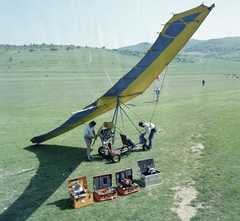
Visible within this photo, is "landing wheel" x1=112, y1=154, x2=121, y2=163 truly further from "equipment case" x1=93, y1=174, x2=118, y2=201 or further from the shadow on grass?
"equipment case" x1=93, y1=174, x2=118, y2=201

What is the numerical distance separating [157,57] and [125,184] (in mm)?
4351

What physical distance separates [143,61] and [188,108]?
14.0 m

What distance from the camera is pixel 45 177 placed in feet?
31.1

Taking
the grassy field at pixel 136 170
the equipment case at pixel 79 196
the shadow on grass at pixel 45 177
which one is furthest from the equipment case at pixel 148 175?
the shadow on grass at pixel 45 177

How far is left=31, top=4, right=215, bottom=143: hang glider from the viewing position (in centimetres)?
813

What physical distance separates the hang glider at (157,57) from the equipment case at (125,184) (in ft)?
10.5

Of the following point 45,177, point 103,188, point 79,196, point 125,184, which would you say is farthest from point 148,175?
point 45,177

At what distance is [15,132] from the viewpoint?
1600 centimetres

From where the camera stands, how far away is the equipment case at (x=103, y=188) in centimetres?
770

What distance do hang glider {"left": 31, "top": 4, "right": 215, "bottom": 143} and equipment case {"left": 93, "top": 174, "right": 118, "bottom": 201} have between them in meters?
3.36

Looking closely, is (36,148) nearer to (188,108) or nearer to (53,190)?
(53,190)

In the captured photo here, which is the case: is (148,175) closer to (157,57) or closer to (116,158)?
(116,158)

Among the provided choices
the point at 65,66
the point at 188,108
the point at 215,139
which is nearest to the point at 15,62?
the point at 65,66

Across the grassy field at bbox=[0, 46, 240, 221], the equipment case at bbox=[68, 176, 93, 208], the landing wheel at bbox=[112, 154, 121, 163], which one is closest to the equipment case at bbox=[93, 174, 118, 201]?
the grassy field at bbox=[0, 46, 240, 221]
